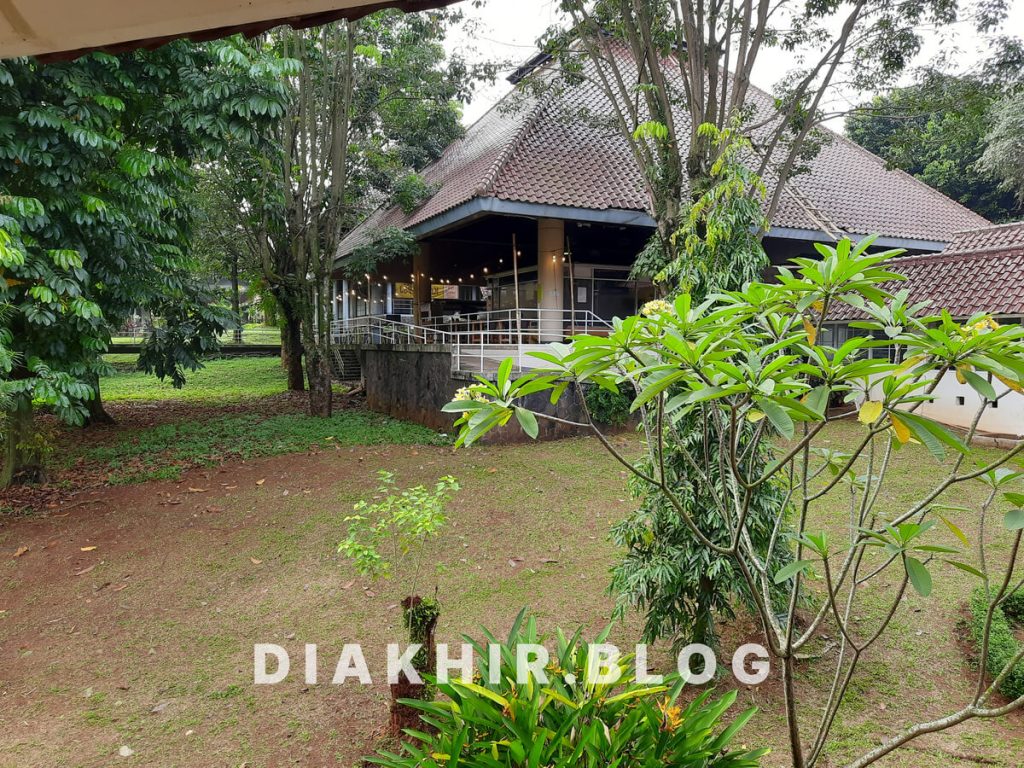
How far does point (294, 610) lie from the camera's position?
4652mm

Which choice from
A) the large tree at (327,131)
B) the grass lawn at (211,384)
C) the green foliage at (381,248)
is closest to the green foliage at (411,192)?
the large tree at (327,131)

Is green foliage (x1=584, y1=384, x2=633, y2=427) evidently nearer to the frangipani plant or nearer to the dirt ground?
the dirt ground

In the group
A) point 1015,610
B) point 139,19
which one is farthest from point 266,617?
point 1015,610

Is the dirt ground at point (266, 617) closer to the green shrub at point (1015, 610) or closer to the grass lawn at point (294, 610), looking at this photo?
the grass lawn at point (294, 610)

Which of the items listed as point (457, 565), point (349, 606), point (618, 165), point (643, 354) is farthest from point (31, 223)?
point (618, 165)

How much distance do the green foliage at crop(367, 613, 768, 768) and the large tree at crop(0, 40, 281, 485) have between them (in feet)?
16.0

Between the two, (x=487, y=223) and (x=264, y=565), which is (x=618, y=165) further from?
(x=264, y=565)

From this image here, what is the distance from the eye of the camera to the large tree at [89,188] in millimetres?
5324

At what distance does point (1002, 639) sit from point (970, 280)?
8859 millimetres

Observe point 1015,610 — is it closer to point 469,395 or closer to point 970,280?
point 469,395

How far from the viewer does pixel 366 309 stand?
71.7 feet

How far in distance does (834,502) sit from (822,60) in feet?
18.4

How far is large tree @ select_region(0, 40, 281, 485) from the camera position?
5.32 metres
